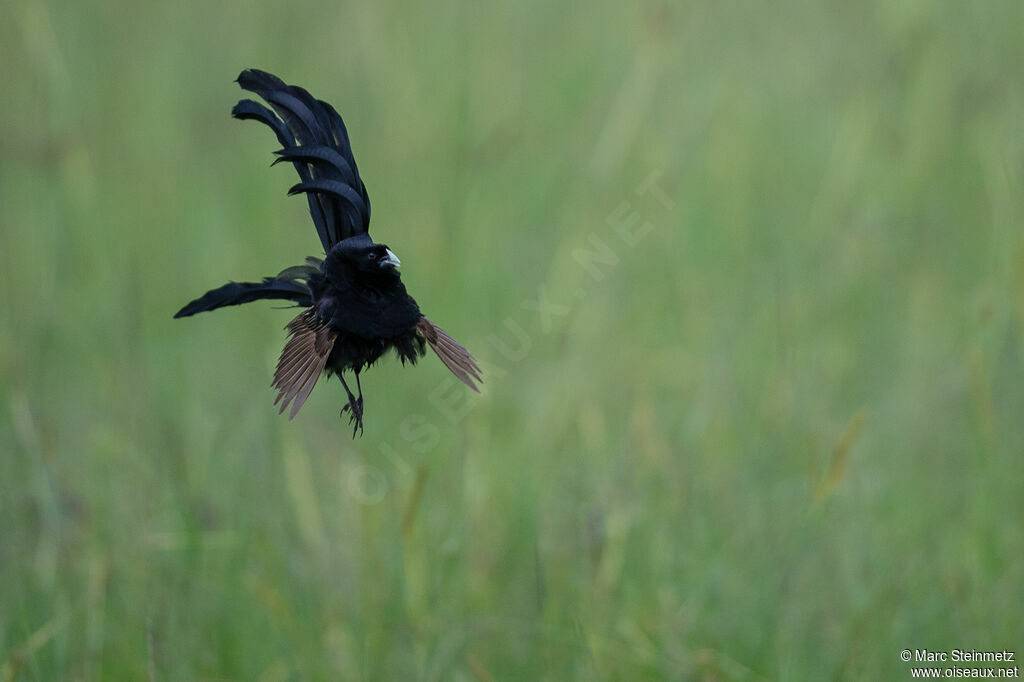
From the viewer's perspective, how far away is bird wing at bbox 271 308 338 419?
0.73 meters

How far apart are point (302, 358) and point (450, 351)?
0.44 feet

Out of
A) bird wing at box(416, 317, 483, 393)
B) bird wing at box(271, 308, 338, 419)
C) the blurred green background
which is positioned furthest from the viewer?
the blurred green background

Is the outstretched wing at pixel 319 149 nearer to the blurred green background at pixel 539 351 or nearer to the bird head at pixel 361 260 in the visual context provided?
the bird head at pixel 361 260

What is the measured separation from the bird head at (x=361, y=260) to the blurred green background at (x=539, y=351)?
1103mm

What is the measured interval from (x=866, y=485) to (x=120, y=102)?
350 centimetres

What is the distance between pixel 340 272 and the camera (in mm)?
891

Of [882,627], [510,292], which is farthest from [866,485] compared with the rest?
[510,292]

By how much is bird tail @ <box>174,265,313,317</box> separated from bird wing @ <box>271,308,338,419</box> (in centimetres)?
6

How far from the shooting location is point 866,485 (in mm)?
3277

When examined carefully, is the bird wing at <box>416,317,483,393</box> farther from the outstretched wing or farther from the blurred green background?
the blurred green background

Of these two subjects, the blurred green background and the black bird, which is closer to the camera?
the black bird

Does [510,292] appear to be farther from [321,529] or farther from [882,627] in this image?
[882,627]

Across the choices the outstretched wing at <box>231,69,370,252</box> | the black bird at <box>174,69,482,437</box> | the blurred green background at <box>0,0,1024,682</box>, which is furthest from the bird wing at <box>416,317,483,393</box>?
the blurred green background at <box>0,0,1024,682</box>

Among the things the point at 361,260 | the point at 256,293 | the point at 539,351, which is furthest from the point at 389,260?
the point at 539,351
